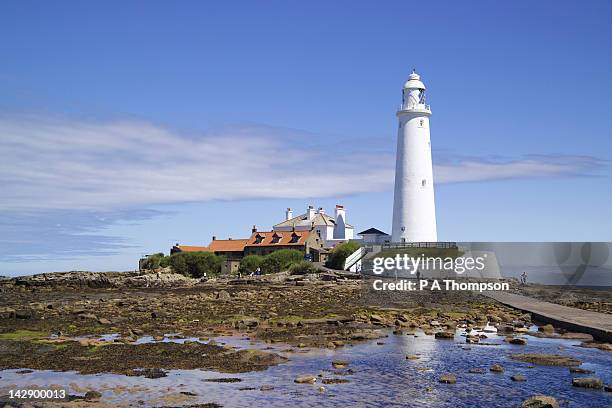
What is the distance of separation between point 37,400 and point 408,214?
52520 mm

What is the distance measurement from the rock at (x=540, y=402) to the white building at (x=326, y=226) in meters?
74.0

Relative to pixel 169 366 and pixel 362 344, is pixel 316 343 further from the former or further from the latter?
pixel 169 366

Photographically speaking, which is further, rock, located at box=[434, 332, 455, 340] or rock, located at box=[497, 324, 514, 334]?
rock, located at box=[497, 324, 514, 334]

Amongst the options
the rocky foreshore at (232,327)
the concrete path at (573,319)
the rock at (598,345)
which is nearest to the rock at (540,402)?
the rocky foreshore at (232,327)

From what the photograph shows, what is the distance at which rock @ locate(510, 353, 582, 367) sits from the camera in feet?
57.2

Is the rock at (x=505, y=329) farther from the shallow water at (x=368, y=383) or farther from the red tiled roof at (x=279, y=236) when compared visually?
the red tiled roof at (x=279, y=236)

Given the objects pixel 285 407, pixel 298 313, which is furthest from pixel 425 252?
pixel 285 407

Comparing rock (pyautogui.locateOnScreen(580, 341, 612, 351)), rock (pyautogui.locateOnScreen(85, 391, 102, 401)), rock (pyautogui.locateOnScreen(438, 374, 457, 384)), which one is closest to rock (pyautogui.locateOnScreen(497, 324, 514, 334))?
rock (pyautogui.locateOnScreen(580, 341, 612, 351))

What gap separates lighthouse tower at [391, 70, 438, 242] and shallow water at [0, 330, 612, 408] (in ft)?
142

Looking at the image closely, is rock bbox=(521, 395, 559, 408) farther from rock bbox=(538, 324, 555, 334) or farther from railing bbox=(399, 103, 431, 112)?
railing bbox=(399, 103, 431, 112)

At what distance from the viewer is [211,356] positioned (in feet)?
58.7

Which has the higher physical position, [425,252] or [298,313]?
[425,252]

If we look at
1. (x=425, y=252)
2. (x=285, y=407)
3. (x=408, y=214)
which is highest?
(x=408, y=214)

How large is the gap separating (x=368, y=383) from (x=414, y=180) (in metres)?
49.0
